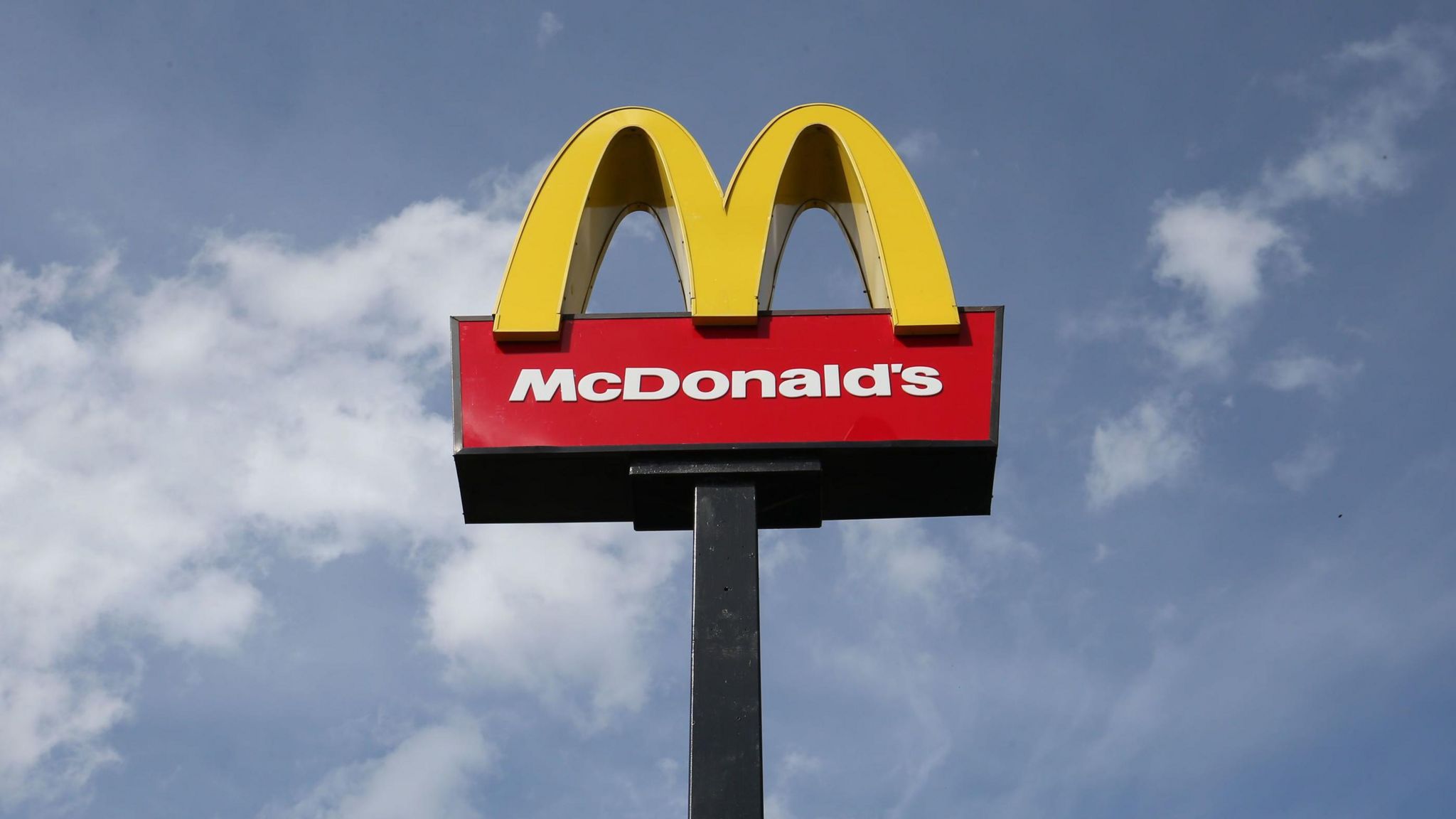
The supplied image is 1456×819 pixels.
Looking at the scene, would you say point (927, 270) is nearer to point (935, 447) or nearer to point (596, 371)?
point (935, 447)

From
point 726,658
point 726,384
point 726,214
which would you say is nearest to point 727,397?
point 726,384

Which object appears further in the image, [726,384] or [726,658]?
[726,384]

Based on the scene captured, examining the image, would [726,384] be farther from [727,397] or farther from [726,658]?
[726,658]

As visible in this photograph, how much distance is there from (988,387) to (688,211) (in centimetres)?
265

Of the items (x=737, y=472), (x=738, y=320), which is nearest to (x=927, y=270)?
(x=738, y=320)

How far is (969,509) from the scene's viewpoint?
11.4 meters

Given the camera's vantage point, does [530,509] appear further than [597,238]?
No

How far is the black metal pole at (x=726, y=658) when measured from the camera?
9250 millimetres

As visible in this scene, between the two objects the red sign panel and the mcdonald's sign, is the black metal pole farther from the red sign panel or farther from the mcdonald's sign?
the red sign panel

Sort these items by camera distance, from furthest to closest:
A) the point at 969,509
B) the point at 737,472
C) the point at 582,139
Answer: the point at 582,139, the point at 969,509, the point at 737,472

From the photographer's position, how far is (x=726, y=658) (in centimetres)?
977

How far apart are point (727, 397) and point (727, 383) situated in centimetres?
11

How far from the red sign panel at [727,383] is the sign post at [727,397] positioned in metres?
0.01

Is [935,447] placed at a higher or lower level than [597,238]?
lower
